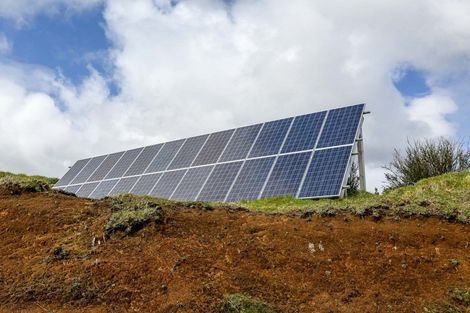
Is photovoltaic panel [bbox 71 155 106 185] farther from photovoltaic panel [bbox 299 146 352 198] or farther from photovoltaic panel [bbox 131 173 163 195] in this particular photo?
photovoltaic panel [bbox 299 146 352 198]

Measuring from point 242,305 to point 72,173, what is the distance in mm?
25123

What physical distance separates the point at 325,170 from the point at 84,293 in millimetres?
10381

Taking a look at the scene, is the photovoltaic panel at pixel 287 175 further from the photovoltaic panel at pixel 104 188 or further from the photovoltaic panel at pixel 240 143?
the photovoltaic panel at pixel 104 188

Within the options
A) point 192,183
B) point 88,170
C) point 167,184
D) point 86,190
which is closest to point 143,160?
point 86,190

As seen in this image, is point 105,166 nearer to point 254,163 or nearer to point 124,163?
point 124,163

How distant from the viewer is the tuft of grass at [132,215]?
888cm

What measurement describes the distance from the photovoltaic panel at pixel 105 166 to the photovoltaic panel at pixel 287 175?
1209cm

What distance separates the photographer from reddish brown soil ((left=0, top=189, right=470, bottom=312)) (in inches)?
275

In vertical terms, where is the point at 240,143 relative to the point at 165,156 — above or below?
above

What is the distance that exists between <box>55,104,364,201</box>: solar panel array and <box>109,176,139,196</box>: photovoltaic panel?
0.07 meters

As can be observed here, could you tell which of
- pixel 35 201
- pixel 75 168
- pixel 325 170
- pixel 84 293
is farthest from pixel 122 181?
pixel 84 293

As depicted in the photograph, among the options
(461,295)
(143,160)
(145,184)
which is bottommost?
(461,295)

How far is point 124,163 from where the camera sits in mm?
26141

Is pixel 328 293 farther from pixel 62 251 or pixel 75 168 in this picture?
pixel 75 168
